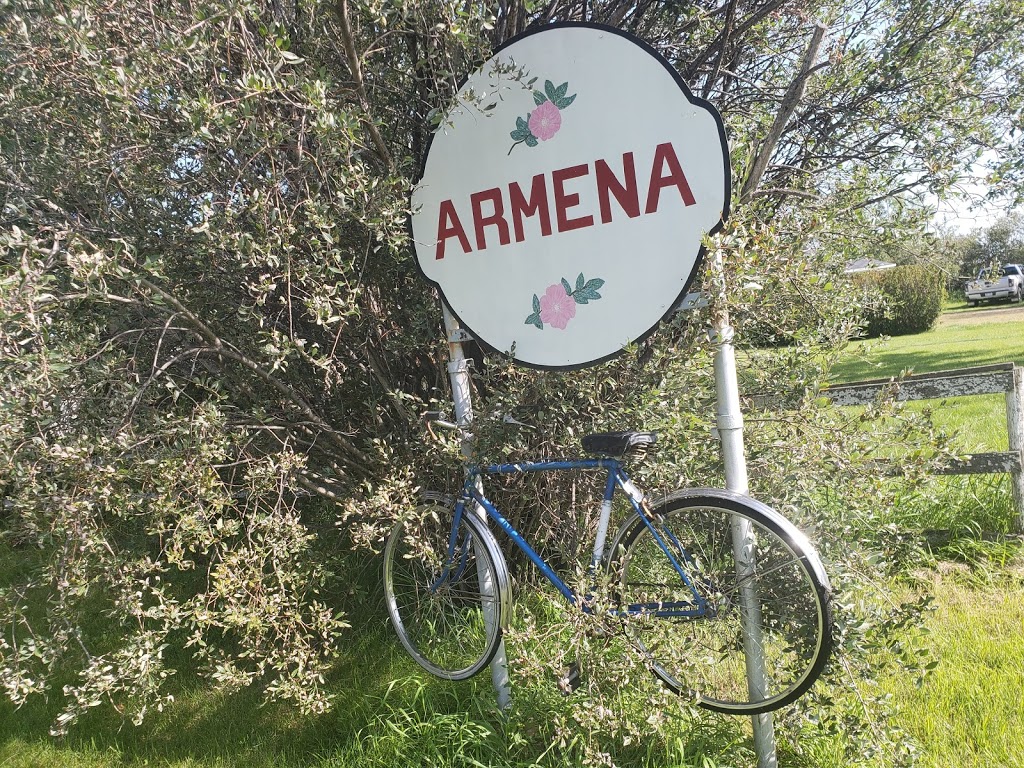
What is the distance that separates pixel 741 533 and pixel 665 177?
1161 mm

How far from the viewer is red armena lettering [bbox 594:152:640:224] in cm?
221

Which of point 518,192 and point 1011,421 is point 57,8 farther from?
point 1011,421

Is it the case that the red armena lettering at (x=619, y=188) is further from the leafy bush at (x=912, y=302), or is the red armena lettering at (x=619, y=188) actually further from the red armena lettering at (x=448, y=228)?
the leafy bush at (x=912, y=302)

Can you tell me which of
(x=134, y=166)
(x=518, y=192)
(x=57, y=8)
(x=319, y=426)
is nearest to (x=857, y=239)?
(x=518, y=192)

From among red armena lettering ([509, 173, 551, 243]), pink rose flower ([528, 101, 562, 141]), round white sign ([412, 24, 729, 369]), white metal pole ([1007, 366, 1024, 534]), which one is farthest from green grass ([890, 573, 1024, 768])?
pink rose flower ([528, 101, 562, 141])

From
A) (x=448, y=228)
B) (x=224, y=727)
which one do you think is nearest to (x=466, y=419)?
(x=448, y=228)

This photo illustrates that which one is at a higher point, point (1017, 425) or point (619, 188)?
point (619, 188)

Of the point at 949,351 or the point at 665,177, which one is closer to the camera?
the point at 665,177

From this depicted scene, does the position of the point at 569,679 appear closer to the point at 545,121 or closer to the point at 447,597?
the point at 447,597

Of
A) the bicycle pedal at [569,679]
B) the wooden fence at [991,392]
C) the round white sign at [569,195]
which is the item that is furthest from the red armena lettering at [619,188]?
the wooden fence at [991,392]

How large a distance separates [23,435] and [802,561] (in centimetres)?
262

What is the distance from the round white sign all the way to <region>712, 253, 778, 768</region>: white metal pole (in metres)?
0.28

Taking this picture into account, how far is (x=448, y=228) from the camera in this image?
2.62 meters

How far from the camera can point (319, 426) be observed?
118 inches
